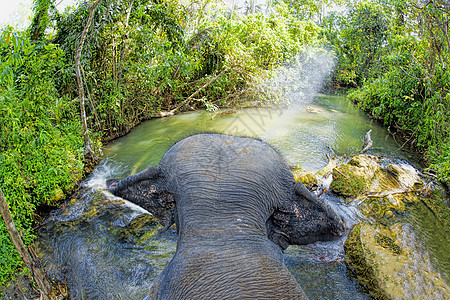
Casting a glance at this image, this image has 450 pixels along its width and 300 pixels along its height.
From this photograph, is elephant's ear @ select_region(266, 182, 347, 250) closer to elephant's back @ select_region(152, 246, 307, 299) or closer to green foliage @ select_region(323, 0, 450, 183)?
elephant's back @ select_region(152, 246, 307, 299)

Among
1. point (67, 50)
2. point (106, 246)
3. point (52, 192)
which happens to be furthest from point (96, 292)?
point (67, 50)

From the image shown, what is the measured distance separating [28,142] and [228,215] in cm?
424

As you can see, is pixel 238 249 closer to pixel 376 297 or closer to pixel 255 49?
pixel 376 297

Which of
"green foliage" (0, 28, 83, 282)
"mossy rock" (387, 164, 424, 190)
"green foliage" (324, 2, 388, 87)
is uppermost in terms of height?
"green foliage" (324, 2, 388, 87)

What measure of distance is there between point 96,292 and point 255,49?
37.6 ft

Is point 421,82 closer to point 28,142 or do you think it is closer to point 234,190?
point 234,190

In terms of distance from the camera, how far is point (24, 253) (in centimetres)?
296

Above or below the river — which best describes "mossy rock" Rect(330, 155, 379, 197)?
above

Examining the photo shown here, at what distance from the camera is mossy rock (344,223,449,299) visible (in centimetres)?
333

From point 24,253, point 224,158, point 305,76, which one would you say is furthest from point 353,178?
point 305,76

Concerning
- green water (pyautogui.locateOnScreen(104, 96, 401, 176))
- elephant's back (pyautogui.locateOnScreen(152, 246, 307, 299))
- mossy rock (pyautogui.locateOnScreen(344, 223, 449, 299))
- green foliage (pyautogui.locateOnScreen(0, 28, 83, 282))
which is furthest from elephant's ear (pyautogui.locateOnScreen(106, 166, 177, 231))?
green water (pyautogui.locateOnScreen(104, 96, 401, 176))

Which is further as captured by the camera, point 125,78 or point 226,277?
point 125,78

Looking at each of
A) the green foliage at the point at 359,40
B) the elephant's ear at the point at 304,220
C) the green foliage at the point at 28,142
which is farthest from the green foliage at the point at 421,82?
the green foliage at the point at 359,40

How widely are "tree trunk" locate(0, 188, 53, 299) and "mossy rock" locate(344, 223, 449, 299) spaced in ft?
12.7
